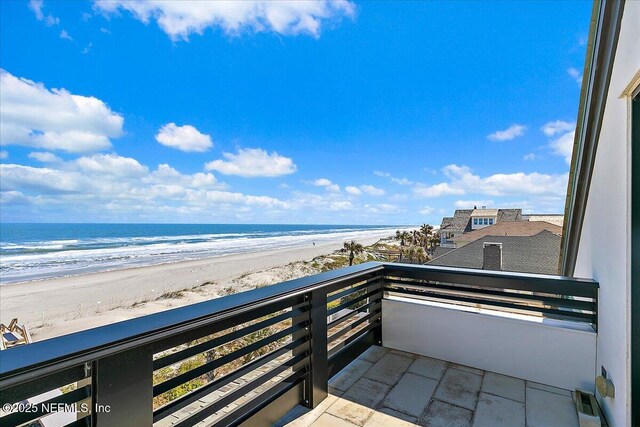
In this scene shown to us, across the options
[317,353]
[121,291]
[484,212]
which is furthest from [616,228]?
[484,212]

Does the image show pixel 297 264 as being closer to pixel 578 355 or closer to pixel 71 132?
pixel 578 355

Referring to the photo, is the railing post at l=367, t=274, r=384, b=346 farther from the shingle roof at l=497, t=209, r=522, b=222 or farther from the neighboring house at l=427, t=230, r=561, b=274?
the shingle roof at l=497, t=209, r=522, b=222

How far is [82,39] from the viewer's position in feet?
49.5

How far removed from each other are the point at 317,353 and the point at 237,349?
674 mm

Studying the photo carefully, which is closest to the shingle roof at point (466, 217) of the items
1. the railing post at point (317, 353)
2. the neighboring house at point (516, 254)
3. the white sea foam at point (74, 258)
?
the neighboring house at point (516, 254)

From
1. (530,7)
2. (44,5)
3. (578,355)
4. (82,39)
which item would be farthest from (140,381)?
(82,39)

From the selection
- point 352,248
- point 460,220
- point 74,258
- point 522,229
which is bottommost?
→ point 74,258

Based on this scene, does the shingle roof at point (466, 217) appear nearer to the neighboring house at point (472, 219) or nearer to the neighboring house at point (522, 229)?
the neighboring house at point (472, 219)

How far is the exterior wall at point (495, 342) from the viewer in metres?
2.23

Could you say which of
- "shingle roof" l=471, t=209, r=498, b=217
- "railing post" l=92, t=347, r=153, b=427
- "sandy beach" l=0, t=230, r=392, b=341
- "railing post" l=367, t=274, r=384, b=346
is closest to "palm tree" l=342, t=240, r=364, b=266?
"sandy beach" l=0, t=230, r=392, b=341

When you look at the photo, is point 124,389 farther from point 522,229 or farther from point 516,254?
point 522,229

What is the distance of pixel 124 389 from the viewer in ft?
3.64

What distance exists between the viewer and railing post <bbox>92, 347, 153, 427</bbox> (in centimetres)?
104

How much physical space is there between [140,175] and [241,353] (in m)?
39.5
